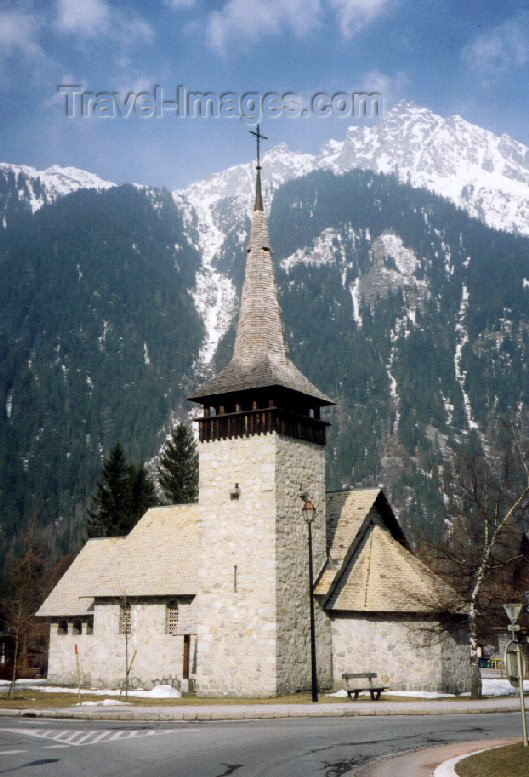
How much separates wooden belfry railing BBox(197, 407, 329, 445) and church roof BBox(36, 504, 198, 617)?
6895 mm

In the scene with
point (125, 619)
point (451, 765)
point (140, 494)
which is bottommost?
point (451, 765)

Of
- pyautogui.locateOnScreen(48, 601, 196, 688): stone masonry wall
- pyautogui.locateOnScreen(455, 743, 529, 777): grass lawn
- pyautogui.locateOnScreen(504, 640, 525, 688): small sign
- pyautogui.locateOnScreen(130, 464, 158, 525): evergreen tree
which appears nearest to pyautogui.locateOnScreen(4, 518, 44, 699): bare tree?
pyautogui.locateOnScreen(48, 601, 196, 688): stone masonry wall

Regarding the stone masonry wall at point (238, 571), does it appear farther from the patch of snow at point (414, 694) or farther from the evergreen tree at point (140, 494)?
the evergreen tree at point (140, 494)

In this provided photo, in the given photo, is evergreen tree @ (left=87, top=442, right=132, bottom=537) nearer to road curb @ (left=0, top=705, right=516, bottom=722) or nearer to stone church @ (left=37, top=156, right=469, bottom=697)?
stone church @ (left=37, top=156, right=469, bottom=697)

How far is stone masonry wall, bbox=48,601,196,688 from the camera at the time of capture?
38.7 metres

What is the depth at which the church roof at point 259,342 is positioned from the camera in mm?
37375

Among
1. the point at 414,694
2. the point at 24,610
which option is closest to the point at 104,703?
the point at 414,694

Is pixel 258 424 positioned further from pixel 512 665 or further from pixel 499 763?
pixel 499 763

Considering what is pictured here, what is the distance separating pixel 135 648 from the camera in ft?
132

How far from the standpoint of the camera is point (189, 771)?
47.4 ft

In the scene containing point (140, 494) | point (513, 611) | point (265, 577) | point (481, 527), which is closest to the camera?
point (513, 611)

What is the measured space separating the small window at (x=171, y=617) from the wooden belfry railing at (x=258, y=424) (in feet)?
27.1

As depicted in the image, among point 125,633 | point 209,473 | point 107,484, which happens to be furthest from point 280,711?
point 107,484

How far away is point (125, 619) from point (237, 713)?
17245 mm
